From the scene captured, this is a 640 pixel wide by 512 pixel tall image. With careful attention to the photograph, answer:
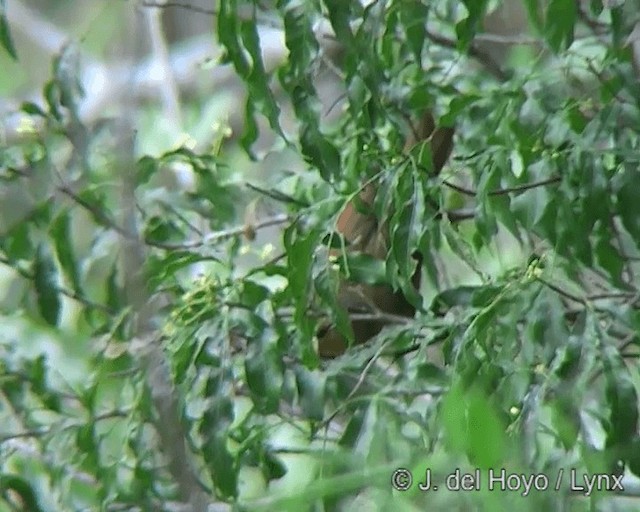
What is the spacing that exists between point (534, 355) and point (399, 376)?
13cm

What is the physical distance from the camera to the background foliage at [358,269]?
863mm

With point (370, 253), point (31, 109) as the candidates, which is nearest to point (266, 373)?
point (370, 253)

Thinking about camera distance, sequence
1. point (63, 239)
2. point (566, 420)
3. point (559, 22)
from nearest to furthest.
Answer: point (566, 420) → point (559, 22) → point (63, 239)

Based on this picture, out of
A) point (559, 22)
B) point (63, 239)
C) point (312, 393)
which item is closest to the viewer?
point (559, 22)

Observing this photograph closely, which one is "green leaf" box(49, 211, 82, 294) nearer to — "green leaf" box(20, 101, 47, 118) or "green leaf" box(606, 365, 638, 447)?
"green leaf" box(20, 101, 47, 118)

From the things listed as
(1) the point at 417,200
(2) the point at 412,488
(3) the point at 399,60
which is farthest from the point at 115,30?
(3) the point at 399,60

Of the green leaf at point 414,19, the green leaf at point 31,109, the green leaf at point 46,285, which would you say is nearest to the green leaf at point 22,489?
the green leaf at point 46,285

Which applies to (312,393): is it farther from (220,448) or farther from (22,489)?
(22,489)

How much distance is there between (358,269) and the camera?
107 cm

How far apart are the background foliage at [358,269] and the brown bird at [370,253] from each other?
3cm

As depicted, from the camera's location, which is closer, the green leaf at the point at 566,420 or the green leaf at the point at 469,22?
the green leaf at the point at 566,420

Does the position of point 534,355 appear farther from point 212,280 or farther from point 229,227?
point 229,227

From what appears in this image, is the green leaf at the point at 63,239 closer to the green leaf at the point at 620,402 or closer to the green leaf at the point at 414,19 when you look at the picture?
the green leaf at the point at 414,19

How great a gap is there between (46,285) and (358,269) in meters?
0.35
